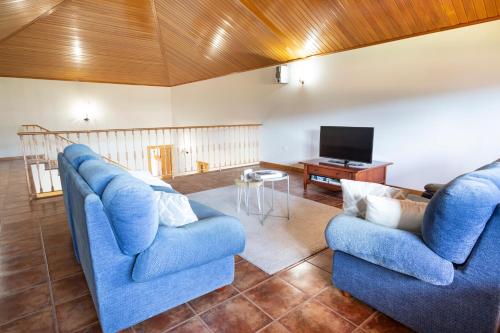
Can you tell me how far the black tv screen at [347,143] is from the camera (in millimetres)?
4367

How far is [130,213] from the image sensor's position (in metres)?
1.50

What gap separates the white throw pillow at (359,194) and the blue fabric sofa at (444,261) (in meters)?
0.21

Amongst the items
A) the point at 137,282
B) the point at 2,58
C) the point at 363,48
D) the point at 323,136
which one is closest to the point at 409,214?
the point at 137,282

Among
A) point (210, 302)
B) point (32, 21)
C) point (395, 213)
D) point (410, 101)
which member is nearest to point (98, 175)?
point (210, 302)

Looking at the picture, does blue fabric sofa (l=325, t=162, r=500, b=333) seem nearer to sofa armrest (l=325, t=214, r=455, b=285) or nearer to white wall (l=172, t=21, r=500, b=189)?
sofa armrest (l=325, t=214, r=455, b=285)

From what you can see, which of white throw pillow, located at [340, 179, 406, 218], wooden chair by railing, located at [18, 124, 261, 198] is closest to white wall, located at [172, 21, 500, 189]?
wooden chair by railing, located at [18, 124, 261, 198]

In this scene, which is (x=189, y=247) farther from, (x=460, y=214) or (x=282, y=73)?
(x=282, y=73)

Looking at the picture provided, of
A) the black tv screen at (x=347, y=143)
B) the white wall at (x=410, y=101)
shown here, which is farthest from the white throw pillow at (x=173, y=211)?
the white wall at (x=410, y=101)

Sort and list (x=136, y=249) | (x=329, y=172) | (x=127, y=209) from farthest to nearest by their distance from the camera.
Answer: (x=329, y=172) → (x=136, y=249) → (x=127, y=209)

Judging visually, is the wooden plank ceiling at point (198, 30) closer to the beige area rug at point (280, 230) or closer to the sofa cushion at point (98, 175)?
the beige area rug at point (280, 230)

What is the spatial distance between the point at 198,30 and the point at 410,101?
4230 millimetres

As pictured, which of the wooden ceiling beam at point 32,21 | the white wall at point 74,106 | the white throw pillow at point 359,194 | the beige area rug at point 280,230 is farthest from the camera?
the white wall at point 74,106

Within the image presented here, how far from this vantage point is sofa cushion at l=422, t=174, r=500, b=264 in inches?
53.4

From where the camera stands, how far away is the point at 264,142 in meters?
7.13
